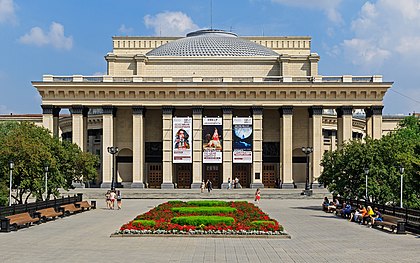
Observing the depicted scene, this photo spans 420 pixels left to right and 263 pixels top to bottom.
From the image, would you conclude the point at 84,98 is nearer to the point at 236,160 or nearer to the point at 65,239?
the point at 236,160

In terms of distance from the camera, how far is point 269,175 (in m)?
66.4

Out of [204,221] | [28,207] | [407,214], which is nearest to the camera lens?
[204,221]

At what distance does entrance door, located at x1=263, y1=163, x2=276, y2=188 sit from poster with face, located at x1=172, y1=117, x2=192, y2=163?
887 cm

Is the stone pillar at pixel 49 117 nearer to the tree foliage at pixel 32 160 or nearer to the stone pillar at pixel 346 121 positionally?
the tree foliage at pixel 32 160

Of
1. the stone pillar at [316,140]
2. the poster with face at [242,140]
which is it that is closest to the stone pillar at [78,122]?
the poster with face at [242,140]

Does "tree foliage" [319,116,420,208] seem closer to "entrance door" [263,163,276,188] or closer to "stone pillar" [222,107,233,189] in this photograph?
"stone pillar" [222,107,233,189]

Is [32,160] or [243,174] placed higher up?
[32,160]

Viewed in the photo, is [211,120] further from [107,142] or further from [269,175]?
[107,142]

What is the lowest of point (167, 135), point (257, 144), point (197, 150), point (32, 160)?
point (32, 160)

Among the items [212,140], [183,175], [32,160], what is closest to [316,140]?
[212,140]

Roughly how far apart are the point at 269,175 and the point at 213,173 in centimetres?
604

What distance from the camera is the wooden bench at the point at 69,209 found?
3095 centimetres

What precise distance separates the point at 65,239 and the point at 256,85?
147 feet

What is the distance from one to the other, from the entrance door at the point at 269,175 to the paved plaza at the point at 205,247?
4079 cm
